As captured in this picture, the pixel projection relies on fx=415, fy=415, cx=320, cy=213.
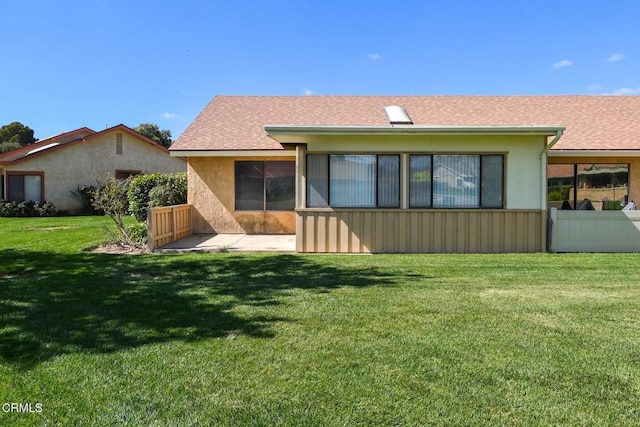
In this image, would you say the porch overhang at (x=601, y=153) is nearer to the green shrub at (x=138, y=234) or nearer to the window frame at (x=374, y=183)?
the window frame at (x=374, y=183)

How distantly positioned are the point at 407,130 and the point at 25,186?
73.0 feet

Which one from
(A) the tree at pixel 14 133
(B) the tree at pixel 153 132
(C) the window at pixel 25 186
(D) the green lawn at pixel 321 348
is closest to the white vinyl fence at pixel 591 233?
(D) the green lawn at pixel 321 348

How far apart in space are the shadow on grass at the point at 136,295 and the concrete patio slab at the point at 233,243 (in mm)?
1050

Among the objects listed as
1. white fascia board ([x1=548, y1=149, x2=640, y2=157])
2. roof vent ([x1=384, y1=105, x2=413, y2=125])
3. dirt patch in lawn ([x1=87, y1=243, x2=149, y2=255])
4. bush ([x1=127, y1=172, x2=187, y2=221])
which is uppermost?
roof vent ([x1=384, y1=105, x2=413, y2=125])

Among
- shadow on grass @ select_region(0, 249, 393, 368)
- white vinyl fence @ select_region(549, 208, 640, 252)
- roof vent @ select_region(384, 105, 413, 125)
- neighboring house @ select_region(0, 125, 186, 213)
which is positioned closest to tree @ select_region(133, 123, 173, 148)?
neighboring house @ select_region(0, 125, 186, 213)

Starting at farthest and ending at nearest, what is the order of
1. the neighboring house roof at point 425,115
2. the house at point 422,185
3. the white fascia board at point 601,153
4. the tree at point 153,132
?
1. the tree at point 153,132
2. the neighboring house roof at point 425,115
3. the white fascia board at point 601,153
4. the house at point 422,185

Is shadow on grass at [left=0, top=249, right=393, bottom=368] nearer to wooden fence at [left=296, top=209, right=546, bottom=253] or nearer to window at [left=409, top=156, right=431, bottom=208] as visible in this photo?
wooden fence at [left=296, top=209, right=546, bottom=253]

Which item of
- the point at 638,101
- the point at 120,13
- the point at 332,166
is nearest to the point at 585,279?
the point at 332,166

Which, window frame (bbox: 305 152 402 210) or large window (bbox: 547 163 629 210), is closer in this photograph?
window frame (bbox: 305 152 402 210)

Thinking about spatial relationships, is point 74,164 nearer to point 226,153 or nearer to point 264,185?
point 226,153

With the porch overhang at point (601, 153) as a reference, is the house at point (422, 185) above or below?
below

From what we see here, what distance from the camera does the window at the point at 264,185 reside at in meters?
13.4

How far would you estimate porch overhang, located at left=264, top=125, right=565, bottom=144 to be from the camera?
925 centimetres

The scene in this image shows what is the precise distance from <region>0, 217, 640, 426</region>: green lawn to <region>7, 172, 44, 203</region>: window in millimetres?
18430
